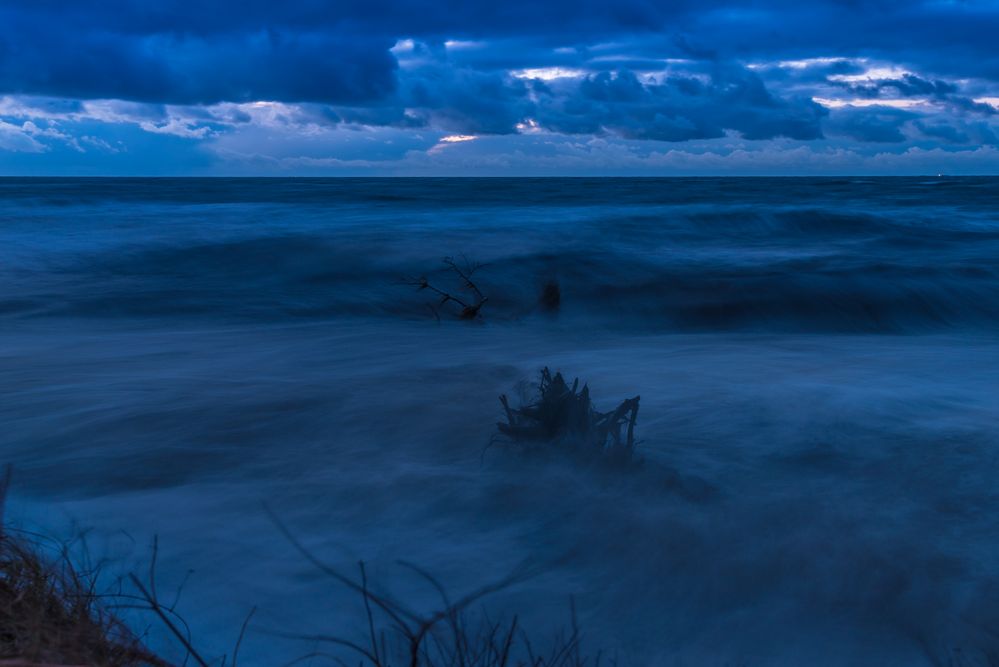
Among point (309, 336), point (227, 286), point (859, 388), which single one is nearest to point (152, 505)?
point (859, 388)

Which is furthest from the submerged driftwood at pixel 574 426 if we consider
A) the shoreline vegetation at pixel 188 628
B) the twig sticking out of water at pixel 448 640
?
the twig sticking out of water at pixel 448 640

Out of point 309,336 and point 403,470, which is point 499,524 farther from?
point 309,336

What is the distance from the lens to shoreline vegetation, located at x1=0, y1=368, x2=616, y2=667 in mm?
1768

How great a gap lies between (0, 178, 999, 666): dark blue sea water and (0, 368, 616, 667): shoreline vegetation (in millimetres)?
61

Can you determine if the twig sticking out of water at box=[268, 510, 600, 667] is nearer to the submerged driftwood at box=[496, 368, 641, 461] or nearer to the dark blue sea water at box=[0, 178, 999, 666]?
the dark blue sea water at box=[0, 178, 999, 666]

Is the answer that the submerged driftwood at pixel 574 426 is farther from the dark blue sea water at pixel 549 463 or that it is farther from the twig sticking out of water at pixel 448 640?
the twig sticking out of water at pixel 448 640

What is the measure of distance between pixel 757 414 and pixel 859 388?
1.12 meters

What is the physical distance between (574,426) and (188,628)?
1.78m

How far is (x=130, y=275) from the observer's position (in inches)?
463

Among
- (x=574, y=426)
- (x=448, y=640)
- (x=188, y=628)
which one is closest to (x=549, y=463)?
(x=574, y=426)

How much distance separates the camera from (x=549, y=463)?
3564 mm

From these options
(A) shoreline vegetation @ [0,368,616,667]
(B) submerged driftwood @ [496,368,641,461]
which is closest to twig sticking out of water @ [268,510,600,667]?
(A) shoreline vegetation @ [0,368,616,667]

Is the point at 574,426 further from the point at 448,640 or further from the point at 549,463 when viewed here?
the point at 448,640

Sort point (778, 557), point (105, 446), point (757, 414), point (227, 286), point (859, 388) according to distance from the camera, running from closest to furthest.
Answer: point (778, 557) < point (105, 446) < point (757, 414) < point (859, 388) < point (227, 286)
